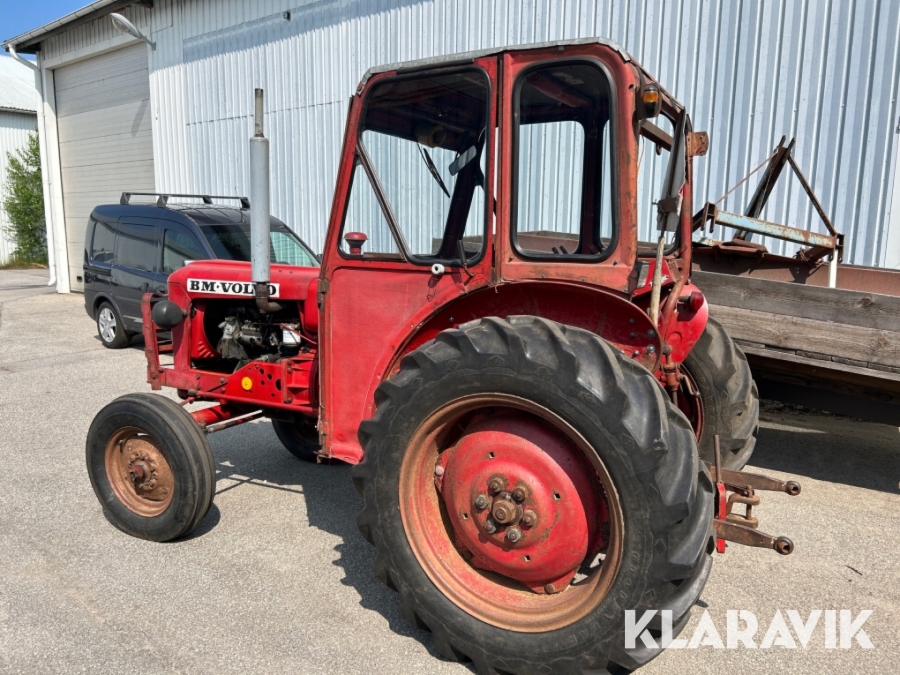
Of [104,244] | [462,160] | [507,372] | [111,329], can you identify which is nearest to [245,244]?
[104,244]

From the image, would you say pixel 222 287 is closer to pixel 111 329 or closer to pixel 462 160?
pixel 462 160

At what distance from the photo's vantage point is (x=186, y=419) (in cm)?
325

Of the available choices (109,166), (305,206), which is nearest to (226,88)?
(305,206)

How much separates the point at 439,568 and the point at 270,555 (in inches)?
48.6

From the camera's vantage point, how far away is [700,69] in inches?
258

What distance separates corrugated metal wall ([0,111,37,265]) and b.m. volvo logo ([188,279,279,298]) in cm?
2407

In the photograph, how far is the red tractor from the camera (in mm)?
2074

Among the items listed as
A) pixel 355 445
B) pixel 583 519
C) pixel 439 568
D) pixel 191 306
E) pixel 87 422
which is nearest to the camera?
pixel 583 519

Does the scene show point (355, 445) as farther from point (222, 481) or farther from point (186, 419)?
point (222, 481)

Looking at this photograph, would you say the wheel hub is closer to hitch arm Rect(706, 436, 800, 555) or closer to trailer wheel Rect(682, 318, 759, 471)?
hitch arm Rect(706, 436, 800, 555)

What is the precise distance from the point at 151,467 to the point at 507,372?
7.04 feet

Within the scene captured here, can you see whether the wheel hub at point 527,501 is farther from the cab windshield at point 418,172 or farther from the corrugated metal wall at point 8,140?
the corrugated metal wall at point 8,140

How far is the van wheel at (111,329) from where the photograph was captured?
8.87m

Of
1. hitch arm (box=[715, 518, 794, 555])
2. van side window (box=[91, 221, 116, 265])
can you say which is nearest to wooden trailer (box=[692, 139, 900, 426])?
hitch arm (box=[715, 518, 794, 555])
